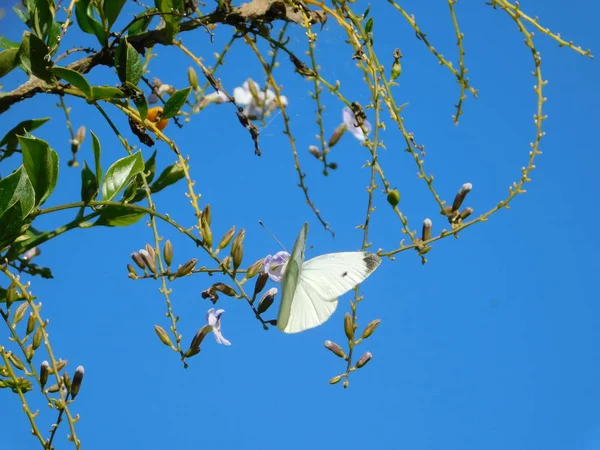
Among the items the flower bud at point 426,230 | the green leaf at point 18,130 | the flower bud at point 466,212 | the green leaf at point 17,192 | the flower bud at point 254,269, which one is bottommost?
the flower bud at point 254,269

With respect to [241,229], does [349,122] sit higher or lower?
higher

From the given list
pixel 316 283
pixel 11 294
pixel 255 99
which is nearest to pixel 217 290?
pixel 316 283

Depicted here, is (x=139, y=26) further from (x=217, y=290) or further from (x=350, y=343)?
(x=350, y=343)

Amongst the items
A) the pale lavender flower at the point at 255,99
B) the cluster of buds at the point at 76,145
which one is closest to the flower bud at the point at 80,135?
the cluster of buds at the point at 76,145

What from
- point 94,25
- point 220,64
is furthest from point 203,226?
point 220,64

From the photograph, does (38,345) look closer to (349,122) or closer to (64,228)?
(64,228)

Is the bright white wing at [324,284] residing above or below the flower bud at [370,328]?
above

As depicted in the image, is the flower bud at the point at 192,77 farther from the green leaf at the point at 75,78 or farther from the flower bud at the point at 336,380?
the flower bud at the point at 336,380
